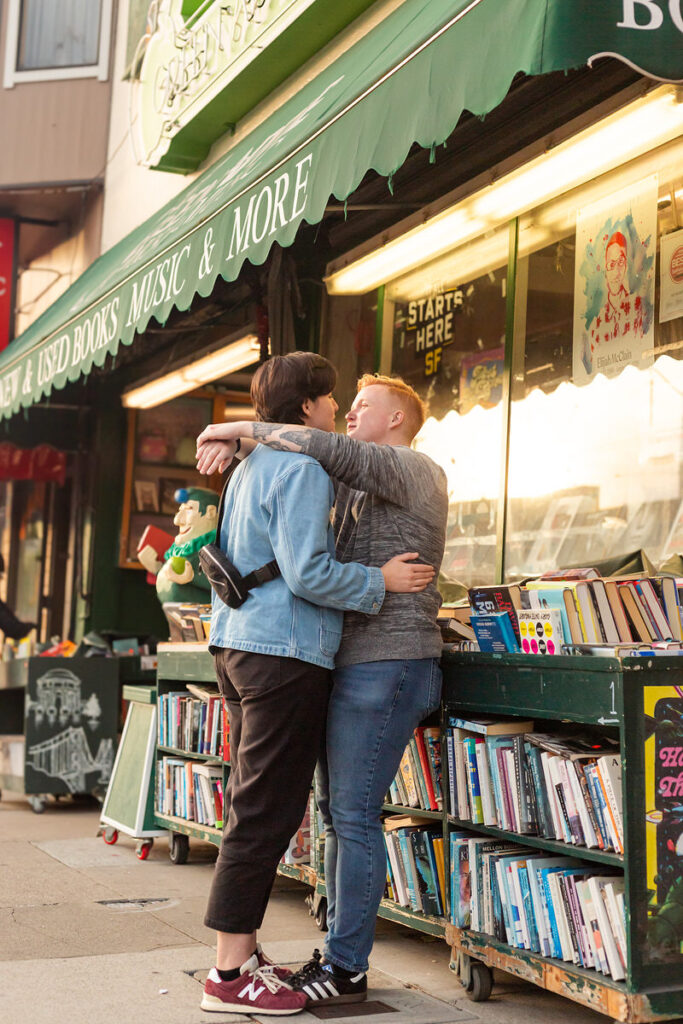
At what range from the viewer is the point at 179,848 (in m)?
6.28

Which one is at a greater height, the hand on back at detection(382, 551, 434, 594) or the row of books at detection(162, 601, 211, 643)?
the hand on back at detection(382, 551, 434, 594)

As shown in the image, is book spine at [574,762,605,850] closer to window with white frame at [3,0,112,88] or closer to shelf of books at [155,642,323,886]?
shelf of books at [155,642,323,886]

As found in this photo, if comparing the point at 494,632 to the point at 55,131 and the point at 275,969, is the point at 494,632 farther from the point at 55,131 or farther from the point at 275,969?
the point at 55,131

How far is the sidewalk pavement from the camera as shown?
12.0 feet

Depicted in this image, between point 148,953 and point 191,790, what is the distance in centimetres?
169

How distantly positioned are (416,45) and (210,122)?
3.87 metres

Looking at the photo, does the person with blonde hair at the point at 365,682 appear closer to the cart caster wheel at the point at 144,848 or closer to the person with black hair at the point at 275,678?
the person with black hair at the point at 275,678

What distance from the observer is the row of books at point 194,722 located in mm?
5781

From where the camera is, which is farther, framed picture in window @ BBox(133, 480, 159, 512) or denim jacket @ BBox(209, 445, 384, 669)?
framed picture in window @ BBox(133, 480, 159, 512)

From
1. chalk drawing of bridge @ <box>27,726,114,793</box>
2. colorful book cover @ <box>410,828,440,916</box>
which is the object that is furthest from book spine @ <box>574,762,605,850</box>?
chalk drawing of bridge @ <box>27,726,114,793</box>

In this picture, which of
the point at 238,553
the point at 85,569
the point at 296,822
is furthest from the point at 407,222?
the point at 85,569

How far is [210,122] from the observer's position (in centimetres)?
782

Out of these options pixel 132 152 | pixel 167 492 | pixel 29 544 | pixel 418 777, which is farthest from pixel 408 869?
pixel 29 544

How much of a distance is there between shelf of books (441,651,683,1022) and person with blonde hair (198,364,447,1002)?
275 mm
